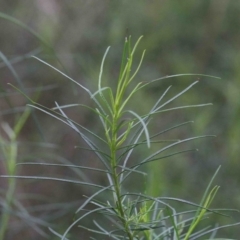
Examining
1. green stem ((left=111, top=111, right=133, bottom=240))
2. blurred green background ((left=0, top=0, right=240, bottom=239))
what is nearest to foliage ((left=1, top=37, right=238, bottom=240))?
green stem ((left=111, top=111, right=133, bottom=240))

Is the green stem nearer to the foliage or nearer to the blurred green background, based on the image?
the foliage

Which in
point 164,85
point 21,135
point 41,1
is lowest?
point 21,135

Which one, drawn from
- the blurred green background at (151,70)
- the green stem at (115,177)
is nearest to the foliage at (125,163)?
the green stem at (115,177)

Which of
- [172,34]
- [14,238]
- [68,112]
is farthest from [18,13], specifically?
[14,238]

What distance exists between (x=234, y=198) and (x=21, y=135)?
0.58m

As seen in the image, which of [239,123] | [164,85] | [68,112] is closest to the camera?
[239,123]

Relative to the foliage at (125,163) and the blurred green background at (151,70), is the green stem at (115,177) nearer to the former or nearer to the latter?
the foliage at (125,163)

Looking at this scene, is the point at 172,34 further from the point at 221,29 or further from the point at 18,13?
the point at 18,13

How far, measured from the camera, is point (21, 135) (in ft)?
4.29

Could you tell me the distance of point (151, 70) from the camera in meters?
1.16

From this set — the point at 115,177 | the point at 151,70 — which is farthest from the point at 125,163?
the point at 151,70

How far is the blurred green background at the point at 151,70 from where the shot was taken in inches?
39.4

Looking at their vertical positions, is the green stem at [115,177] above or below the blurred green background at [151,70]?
above

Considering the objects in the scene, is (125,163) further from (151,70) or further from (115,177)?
(151,70)
